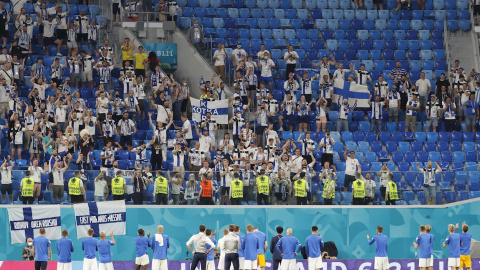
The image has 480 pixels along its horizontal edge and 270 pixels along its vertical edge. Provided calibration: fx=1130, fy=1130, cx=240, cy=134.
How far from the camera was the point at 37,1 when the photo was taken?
1639 inches

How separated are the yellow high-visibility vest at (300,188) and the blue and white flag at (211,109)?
5161 millimetres

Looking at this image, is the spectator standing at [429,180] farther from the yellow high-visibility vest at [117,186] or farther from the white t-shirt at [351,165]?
the yellow high-visibility vest at [117,186]

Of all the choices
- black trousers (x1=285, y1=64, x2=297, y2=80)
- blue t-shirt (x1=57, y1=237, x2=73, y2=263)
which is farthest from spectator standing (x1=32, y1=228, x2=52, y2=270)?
black trousers (x1=285, y1=64, x2=297, y2=80)

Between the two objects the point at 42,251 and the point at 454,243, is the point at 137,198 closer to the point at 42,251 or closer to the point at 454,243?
the point at 42,251

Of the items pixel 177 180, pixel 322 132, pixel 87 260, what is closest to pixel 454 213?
pixel 322 132

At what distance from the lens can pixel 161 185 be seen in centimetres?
3400

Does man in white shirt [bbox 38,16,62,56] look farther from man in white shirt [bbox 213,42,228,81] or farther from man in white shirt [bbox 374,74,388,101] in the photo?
man in white shirt [bbox 374,74,388,101]

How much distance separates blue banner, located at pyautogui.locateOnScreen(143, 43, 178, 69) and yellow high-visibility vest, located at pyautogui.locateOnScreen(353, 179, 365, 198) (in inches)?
407

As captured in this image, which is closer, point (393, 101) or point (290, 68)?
point (393, 101)

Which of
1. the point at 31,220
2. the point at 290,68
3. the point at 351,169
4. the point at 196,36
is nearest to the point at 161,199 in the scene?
the point at 31,220

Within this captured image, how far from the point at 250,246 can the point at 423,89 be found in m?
12.1

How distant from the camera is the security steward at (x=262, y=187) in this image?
34.3m

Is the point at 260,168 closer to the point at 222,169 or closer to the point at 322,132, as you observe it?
the point at 222,169

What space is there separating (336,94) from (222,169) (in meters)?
7.00
